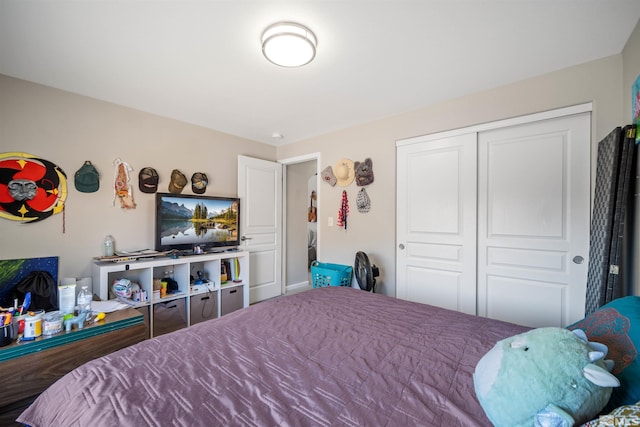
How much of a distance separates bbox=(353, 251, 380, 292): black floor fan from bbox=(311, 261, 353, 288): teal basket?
0.86 feet

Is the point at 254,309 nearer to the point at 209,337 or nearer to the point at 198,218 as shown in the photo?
the point at 209,337

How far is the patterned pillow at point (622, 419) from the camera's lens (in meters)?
0.55

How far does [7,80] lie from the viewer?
7.08ft

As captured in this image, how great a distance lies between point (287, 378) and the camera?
1.02 metres

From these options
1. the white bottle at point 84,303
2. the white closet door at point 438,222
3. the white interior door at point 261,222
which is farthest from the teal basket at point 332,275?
the white bottle at point 84,303

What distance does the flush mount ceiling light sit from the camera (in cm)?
161

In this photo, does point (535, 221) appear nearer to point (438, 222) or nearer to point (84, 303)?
point (438, 222)

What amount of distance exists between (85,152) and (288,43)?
2.25 metres

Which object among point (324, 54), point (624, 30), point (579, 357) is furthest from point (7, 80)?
point (624, 30)

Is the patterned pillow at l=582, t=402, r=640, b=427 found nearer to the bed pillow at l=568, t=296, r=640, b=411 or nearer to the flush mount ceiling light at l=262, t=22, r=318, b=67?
the bed pillow at l=568, t=296, r=640, b=411

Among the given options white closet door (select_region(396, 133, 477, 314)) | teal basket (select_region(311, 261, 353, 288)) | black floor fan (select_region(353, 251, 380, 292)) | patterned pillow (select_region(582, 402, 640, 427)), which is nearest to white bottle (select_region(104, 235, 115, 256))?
teal basket (select_region(311, 261, 353, 288))

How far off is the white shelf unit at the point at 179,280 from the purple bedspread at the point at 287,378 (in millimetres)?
1493

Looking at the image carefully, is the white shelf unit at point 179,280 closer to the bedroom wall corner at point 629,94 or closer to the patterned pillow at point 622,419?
the patterned pillow at point 622,419

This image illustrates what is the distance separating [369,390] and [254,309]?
98 centimetres
